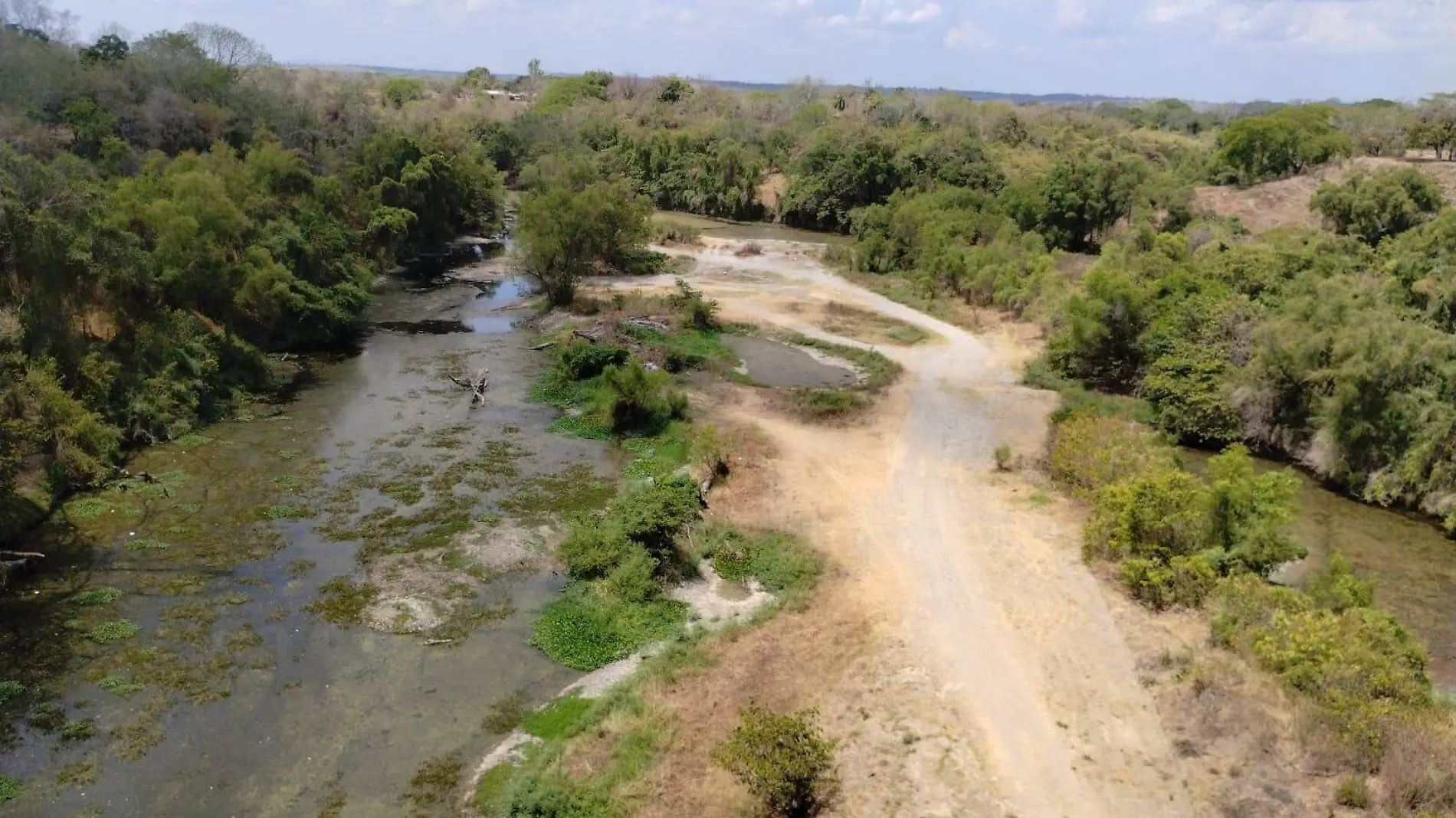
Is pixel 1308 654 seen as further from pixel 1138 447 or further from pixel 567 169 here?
pixel 567 169

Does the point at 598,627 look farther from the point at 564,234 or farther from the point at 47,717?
the point at 564,234

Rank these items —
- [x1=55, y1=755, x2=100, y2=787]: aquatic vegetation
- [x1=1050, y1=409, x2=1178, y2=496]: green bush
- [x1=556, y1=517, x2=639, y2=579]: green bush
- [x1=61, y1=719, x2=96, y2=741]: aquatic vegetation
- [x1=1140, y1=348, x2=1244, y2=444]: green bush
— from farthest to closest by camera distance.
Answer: [x1=1140, y1=348, x2=1244, y2=444]: green bush → [x1=1050, y1=409, x2=1178, y2=496]: green bush → [x1=556, y1=517, x2=639, y2=579]: green bush → [x1=61, y1=719, x2=96, y2=741]: aquatic vegetation → [x1=55, y1=755, x2=100, y2=787]: aquatic vegetation

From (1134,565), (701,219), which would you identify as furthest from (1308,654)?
(701,219)

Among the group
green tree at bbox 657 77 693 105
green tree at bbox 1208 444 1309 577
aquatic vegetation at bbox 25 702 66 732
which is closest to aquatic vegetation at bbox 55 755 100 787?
aquatic vegetation at bbox 25 702 66 732

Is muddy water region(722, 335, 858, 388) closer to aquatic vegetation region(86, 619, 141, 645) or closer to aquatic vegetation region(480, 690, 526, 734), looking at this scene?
aquatic vegetation region(480, 690, 526, 734)

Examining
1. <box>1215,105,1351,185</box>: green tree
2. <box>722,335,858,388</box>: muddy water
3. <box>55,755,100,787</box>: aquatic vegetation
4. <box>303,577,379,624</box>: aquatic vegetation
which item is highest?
<box>1215,105,1351,185</box>: green tree

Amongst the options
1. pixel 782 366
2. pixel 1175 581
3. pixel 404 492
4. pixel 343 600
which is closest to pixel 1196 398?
pixel 1175 581
